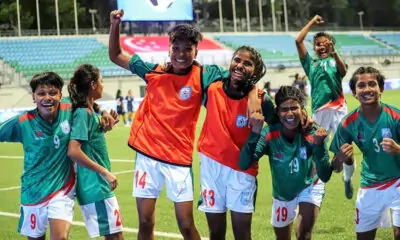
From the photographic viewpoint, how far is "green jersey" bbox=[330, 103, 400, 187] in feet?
17.3

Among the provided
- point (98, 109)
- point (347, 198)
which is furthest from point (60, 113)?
point (347, 198)

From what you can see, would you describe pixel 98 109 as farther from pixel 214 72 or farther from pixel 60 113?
pixel 214 72

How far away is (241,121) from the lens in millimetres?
5398

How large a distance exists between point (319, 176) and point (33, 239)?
99.7 inches

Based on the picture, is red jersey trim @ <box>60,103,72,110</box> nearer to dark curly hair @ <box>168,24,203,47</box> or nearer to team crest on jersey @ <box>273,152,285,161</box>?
dark curly hair @ <box>168,24,203,47</box>

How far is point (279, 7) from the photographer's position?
68750mm

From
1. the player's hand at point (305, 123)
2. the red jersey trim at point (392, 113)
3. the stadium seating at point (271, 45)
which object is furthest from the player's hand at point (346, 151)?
the stadium seating at point (271, 45)

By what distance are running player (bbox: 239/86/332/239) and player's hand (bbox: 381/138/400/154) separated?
508mm

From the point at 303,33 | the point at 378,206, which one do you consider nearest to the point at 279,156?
the point at 378,206

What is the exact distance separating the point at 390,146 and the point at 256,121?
3.58ft

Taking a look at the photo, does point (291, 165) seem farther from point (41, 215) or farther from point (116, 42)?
point (41, 215)

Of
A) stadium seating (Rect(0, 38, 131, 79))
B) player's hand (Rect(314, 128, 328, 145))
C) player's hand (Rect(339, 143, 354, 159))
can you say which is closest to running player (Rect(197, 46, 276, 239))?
player's hand (Rect(314, 128, 328, 145))

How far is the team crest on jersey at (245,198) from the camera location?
5.37 meters

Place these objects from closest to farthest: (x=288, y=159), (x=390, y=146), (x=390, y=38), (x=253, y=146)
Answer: (x=390, y=146) < (x=253, y=146) < (x=288, y=159) < (x=390, y=38)
